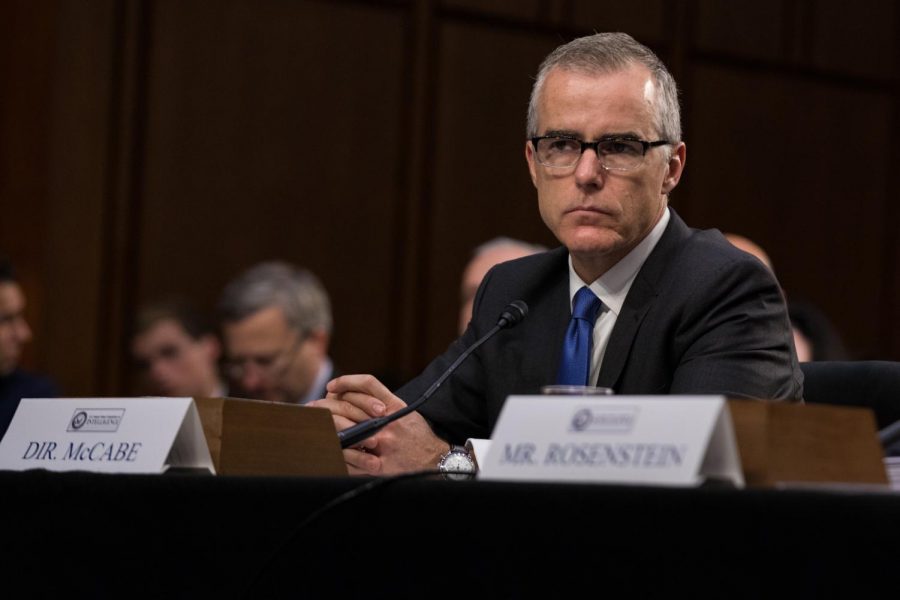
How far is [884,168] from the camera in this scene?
302 inches

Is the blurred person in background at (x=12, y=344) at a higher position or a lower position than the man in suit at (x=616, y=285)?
lower

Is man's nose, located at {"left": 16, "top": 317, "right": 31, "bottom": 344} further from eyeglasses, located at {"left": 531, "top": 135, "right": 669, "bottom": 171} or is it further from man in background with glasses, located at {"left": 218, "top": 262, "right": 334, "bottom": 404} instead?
eyeglasses, located at {"left": 531, "top": 135, "right": 669, "bottom": 171}

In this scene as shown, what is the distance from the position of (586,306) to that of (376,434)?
44 cm

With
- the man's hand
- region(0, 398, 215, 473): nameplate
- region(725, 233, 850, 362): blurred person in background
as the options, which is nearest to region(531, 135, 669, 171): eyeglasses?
the man's hand

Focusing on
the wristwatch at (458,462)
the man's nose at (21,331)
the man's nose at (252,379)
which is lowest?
the man's nose at (252,379)

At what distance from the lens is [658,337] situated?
101 inches

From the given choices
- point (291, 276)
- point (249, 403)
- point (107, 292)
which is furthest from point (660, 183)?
point (107, 292)

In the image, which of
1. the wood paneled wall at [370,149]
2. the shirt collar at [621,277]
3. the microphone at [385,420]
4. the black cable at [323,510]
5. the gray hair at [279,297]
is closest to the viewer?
the black cable at [323,510]

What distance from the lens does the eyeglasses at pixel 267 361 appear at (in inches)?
226

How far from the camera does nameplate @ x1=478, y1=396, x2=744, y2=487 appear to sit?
149 centimetres

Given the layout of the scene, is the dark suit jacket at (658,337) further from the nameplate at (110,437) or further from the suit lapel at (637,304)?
the nameplate at (110,437)

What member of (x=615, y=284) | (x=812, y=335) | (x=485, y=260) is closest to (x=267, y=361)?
(x=485, y=260)

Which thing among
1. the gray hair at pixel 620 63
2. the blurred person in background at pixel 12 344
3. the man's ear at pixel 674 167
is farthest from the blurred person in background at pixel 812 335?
the blurred person in background at pixel 12 344

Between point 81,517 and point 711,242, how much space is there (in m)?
1.31
